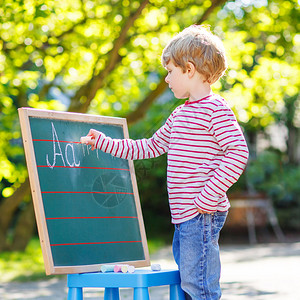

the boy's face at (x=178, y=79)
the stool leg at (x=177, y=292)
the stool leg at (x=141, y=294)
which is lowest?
the stool leg at (x=177, y=292)

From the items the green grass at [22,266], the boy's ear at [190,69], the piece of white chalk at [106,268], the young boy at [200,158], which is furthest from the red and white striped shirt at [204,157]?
the green grass at [22,266]

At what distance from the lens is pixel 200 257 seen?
2.57 m

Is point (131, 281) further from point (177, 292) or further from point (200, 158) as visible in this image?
point (200, 158)

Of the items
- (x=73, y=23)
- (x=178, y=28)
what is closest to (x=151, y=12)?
(x=178, y=28)

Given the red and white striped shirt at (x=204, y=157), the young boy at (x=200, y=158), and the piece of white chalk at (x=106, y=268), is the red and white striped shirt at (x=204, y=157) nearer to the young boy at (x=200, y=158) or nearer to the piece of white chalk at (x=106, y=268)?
the young boy at (x=200, y=158)

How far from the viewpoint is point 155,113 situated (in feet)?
35.7

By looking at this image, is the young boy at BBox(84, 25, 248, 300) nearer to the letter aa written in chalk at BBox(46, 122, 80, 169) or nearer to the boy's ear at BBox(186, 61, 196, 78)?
the boy's ear at BBox(186, 61, 196, 78)

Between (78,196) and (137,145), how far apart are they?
412 mm

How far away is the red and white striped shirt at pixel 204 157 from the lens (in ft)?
8.36

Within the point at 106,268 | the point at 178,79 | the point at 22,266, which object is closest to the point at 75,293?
the point at 106,268

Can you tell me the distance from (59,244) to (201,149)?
828mm

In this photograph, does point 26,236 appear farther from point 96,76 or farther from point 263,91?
point 263,91

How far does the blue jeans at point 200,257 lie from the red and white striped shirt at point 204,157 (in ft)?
0.18

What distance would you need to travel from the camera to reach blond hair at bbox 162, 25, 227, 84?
2.62 metres
